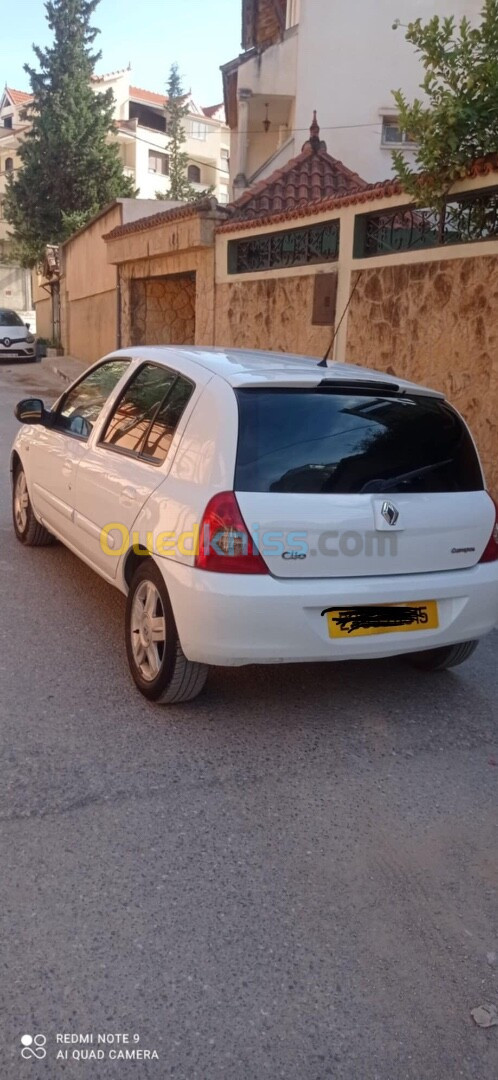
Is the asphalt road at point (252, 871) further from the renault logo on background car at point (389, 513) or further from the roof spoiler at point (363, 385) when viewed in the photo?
the roof spoiler at point (363, 385)

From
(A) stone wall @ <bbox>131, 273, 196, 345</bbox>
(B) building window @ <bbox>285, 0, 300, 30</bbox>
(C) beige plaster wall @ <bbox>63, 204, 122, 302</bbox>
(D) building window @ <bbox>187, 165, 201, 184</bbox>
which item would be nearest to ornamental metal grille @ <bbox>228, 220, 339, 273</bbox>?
(A) stone wall @ <bbox>131, 273, 196, 345</bbox>

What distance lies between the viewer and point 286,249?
1141cm

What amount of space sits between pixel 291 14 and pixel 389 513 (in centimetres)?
2183

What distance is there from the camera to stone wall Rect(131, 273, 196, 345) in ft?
60.2

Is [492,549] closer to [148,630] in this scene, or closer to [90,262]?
[148,630]

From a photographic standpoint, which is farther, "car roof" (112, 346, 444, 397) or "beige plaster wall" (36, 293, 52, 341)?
"beige plaster wall" (36, 293, 52, 341)

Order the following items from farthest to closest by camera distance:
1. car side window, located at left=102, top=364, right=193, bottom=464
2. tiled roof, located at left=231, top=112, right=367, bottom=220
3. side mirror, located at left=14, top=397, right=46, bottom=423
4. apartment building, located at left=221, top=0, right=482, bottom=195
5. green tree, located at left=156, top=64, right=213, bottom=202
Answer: green tree, located at left=156, top=64, right=213, bottom=202
apartment building, located at left=221, top=0, right=482, bottom=195
tiled roof, located at left=231, top=112, right=367, bottom=220
side mirror, located at left=14, top=397, right=46, bottom=423
car side window, located at left=102, top=364, right=193, bottom=464

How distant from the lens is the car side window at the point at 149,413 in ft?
13.0

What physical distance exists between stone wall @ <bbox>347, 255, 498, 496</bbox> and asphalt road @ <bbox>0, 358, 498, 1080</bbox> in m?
3.90

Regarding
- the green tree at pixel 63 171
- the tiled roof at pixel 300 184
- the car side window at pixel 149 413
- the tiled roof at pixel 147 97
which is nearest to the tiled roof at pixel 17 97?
the tiled roof at pixel 147 97

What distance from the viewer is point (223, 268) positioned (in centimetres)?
1322

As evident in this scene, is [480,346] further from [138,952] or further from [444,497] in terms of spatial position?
[138,952]

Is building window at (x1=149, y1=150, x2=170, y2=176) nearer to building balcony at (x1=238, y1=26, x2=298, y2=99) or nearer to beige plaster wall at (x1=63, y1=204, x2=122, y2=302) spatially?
beige plaster wall at (x1=63, y1=204, x2=122, y2=302)

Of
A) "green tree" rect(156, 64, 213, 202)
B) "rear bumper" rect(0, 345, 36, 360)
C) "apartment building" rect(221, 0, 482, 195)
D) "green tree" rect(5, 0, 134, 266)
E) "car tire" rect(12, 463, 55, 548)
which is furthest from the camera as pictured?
"green tree" rect(156, 64, 213, 202)
